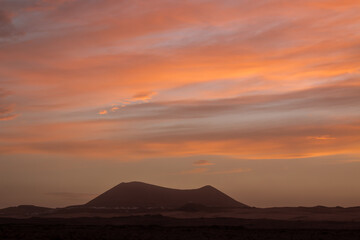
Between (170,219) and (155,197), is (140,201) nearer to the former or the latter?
(155,197)

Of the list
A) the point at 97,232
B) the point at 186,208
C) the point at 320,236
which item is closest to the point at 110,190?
the point at 186,208

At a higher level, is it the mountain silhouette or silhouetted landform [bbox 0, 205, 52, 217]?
the mountain silhouette

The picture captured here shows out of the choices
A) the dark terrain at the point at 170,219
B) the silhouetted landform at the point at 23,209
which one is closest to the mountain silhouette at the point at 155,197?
the dark terrain at the point at 170,219

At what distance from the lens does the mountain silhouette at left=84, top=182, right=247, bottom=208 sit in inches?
4065

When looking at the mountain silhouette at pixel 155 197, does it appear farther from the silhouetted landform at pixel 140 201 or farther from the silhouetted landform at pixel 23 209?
the silhouetted landform at pixel 23 209

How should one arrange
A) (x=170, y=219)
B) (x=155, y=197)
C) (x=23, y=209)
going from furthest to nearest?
(x=155, y=197) → (x=23, y=209) → (x=170, y=219)

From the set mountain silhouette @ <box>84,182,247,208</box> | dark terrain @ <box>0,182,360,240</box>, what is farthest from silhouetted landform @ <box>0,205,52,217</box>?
mountain silhouette @ <box>84,182,247,208</box>

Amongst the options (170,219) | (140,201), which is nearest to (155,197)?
(140,201)

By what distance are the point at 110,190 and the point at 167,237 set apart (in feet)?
251

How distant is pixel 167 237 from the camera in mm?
39000

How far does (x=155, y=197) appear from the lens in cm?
10831

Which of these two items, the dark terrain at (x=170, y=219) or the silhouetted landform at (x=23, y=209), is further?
the silhouetted landform at (x=23, y=209)

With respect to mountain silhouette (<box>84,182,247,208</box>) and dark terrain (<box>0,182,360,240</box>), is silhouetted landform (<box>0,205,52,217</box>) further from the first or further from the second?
mountain silhouette (<box>84,182,247,208</box>)

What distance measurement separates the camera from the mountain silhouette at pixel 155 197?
103m
